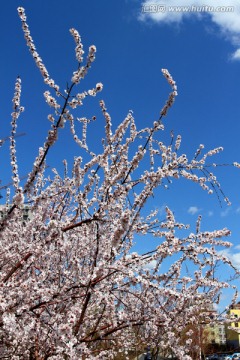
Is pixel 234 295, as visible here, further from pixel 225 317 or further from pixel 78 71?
pixel 78 71

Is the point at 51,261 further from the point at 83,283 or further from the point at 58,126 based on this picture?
the point at 58,126

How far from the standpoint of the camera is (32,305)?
3859 millimetres

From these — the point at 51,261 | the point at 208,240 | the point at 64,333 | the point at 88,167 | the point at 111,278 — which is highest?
the point at 88,167

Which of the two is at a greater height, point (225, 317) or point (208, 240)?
point (208, 240)

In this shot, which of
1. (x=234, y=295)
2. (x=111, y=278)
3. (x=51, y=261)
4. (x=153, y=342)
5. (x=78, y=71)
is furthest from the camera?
(x=234, y=295)

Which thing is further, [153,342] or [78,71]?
[153,342]

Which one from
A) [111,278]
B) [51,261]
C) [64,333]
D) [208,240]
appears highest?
[51,261]

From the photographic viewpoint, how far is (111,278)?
3.86m

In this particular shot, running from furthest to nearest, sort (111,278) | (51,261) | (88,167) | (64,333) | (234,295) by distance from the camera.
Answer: (234,295), (51,261), (88,167), (111,278), (64,333)

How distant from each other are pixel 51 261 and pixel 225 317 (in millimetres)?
2709

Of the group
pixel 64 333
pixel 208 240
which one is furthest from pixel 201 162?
pixel 64 333

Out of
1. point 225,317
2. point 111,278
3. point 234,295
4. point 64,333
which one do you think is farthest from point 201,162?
point 234,295

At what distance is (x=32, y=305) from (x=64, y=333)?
761 millimetres

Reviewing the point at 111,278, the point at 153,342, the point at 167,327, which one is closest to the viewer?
the point at 111,278
